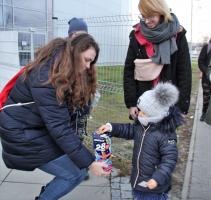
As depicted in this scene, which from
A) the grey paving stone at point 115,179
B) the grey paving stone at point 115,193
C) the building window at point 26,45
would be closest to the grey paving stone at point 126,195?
the grey paving stone at point 115,193

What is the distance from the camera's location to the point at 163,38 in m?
3.03

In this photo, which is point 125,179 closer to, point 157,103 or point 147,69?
point 147,69

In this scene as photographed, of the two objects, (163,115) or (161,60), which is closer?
(163,115)

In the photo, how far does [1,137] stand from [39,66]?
2.11 feet

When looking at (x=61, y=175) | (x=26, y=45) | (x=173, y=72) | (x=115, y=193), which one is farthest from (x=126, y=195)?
(x=26, y=45)

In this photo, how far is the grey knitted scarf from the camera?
3.02m

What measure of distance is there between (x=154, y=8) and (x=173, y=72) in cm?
62

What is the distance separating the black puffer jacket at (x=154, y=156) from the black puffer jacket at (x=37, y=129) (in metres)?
0.44

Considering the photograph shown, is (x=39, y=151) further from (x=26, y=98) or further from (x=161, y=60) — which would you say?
(x=161, y=60)

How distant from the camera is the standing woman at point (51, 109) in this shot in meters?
2.44

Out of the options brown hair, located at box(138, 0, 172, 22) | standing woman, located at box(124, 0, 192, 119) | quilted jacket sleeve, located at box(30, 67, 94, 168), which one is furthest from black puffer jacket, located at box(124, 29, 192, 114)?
quilted jacket sleeve, located at box(30, 67, 94, 168)

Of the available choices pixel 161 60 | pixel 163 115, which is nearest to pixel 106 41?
pixel 161 60

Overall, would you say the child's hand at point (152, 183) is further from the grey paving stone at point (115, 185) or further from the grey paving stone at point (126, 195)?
the grey paving stone at point (115, 185)

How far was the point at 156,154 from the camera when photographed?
272cm
